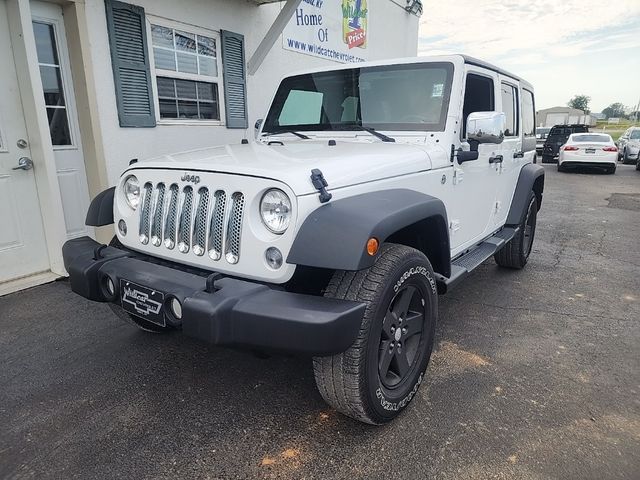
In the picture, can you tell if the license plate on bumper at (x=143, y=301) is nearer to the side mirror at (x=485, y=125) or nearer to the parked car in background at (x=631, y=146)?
the side mirror at (x=485, y=125)

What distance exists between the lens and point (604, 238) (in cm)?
651

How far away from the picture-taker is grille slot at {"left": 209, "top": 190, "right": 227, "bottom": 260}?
2.14 m

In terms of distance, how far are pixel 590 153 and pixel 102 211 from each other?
16163 mm

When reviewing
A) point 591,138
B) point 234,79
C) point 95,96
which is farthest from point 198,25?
point 591,138

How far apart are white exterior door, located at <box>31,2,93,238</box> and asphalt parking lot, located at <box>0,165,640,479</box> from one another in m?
1.04

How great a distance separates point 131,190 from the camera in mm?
2623

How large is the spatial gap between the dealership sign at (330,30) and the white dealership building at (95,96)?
39.4 inches

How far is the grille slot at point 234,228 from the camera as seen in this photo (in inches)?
82.2

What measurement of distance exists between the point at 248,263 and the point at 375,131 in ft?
5.12

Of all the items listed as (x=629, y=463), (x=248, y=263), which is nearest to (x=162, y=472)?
(x=248, y=263)

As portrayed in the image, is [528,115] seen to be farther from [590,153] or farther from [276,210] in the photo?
[590,153]

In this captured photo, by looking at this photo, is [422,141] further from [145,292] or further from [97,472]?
[97,472]

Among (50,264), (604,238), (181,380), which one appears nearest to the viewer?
(181,380)

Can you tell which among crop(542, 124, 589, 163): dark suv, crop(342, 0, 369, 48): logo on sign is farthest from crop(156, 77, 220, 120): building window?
crop(542, 124, 589, 163): dark suv
